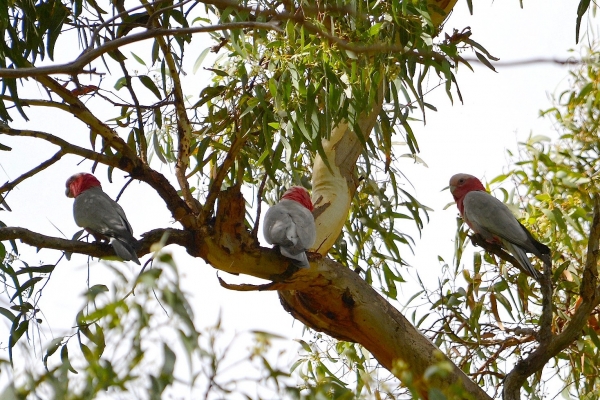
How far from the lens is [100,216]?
2295mm

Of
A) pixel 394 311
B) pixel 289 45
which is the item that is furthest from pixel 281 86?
pixel 394 311

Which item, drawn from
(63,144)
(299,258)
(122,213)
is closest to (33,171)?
(63,144)

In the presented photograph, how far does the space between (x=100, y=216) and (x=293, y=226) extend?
56 centimetres

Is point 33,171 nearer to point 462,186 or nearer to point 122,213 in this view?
point 122,213

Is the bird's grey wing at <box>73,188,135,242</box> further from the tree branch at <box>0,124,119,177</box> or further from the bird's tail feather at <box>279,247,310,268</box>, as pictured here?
the bird's tail feather at <box>279,247,310,268</box>

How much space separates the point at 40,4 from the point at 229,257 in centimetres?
97

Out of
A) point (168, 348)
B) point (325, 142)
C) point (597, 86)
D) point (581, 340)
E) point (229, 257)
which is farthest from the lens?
point (597, 86)

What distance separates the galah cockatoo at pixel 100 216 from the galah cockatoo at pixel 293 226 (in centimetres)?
37

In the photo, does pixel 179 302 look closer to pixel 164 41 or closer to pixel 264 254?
pixel 264 254

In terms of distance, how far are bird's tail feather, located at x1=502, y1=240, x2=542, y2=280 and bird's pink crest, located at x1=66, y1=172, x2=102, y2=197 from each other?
1.33 metres

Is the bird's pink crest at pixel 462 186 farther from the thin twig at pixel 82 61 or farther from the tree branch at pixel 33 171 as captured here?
the thin twig at pixel 82 61

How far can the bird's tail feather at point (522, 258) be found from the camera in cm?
252

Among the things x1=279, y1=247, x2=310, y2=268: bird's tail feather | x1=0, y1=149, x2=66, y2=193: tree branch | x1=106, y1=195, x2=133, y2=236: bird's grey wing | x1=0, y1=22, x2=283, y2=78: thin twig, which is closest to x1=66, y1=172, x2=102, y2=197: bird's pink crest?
x1=106, y1=195, x2=133, y2=236: bird's grey wing

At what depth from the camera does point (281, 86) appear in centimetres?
216
